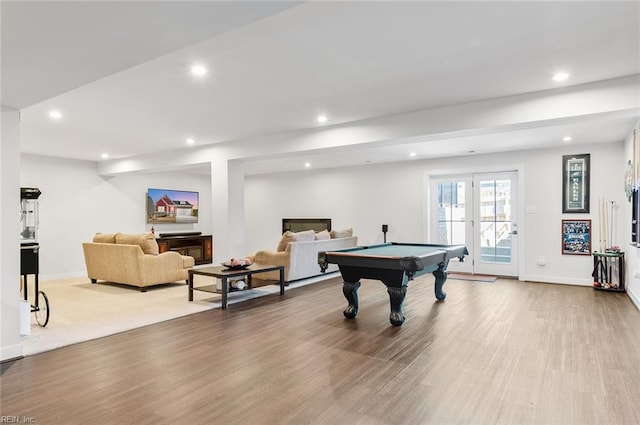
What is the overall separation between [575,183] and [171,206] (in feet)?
29.2

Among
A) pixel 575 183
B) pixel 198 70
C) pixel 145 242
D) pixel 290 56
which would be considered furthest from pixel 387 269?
pixel 575 183

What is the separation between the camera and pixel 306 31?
9.05ft

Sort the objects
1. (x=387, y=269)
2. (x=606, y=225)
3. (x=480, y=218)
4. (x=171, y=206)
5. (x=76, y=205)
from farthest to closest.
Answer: (x=171, y=206), (x=76, y=205), (x=480, y=218), (x=606, y=225), (x=387, y=269)

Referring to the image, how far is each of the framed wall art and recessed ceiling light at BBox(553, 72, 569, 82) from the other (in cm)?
396

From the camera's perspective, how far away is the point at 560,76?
367cm

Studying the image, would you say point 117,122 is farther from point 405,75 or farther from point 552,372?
point 552,372

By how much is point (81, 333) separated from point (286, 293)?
2.81 m

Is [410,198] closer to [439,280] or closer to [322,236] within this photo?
[322,236]

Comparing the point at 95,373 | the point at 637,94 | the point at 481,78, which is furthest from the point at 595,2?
the point at 95,373

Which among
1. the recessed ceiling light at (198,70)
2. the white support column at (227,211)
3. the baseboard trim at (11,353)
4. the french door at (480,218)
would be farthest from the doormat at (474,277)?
the baseboard trim at (11,353)

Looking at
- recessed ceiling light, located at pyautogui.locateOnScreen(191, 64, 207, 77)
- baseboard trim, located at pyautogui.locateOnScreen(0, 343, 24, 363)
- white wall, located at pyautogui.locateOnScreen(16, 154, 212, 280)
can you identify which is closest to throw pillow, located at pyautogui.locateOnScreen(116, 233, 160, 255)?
white wall, located at pyautogui.locateOnScreen(16, 154, 212, 280)

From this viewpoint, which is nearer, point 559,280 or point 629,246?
point 629,246

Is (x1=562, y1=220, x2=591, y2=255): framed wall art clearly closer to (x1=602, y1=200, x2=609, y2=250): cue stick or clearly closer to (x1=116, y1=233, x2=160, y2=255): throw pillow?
(x1=602, y1=200, x2=609, y2=250): cue stick

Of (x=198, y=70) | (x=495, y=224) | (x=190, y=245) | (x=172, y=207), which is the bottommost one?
(x=190, y=245)
